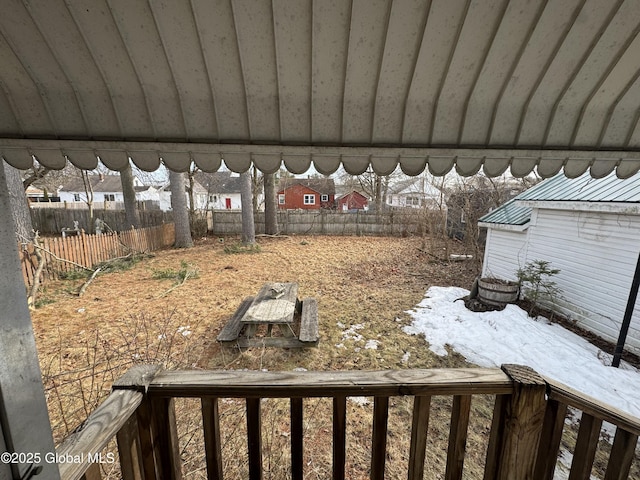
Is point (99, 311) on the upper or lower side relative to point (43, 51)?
lower

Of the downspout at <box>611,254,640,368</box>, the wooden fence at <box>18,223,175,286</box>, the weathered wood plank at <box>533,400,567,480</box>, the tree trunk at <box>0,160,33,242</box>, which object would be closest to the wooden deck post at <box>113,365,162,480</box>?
the weathered wood plank at <box>533,400,567,480</box>

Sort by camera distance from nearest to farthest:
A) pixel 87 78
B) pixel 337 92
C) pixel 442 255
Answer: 1. pixel 87 78
2. pixel 337 92
3. pixel 442 255

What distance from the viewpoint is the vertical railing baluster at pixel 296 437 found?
1211 mm

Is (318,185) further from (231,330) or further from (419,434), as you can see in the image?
(419,434)

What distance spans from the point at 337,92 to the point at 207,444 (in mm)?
1744

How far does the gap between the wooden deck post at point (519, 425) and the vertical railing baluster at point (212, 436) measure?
1259 millimetres

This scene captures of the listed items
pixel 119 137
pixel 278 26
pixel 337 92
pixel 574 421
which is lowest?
pixel 574 421

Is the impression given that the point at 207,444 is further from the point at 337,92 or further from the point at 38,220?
the point at 38,220

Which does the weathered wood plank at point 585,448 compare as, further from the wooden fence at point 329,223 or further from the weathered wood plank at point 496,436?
the wooden fence at point 329,223

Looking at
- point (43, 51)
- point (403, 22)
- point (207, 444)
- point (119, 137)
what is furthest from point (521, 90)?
point (207, 444)

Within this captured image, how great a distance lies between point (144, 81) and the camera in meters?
1.24

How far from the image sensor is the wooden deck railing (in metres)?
1.14

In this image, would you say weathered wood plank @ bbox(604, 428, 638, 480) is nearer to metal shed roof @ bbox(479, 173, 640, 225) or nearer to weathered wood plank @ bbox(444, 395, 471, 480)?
weathered wood plank @ bbox(444, 395, 471, 480)

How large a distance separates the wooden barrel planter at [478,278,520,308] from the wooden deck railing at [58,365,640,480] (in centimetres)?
508
